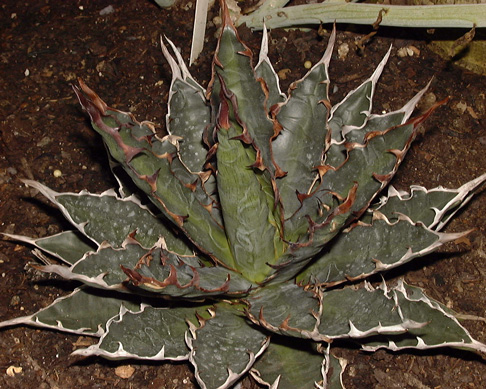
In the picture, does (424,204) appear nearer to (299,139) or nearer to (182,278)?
(299,139)

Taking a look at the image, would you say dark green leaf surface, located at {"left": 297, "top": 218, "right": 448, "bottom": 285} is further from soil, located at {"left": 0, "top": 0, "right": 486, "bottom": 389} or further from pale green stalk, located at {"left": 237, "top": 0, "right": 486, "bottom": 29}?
pale green stalk, located at {"left": 237, "top": 0, "right": 486, "bottom": 29}

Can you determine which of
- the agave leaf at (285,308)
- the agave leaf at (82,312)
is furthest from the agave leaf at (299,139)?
the agave leaf at (82,312)

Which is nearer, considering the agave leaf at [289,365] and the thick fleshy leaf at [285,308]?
the thick fleshy leaf at [285,308]

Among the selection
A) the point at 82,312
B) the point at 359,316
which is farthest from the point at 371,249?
the point at 82,312

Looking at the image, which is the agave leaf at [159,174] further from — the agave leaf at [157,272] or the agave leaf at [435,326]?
the agave leaf at [435,326]

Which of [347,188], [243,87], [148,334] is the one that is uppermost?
[243,87]

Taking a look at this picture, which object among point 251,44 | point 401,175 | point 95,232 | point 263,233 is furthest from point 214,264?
point 251,44

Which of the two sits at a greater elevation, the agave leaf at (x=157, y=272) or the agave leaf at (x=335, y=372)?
the agave leaf at (x=157, y=272)
